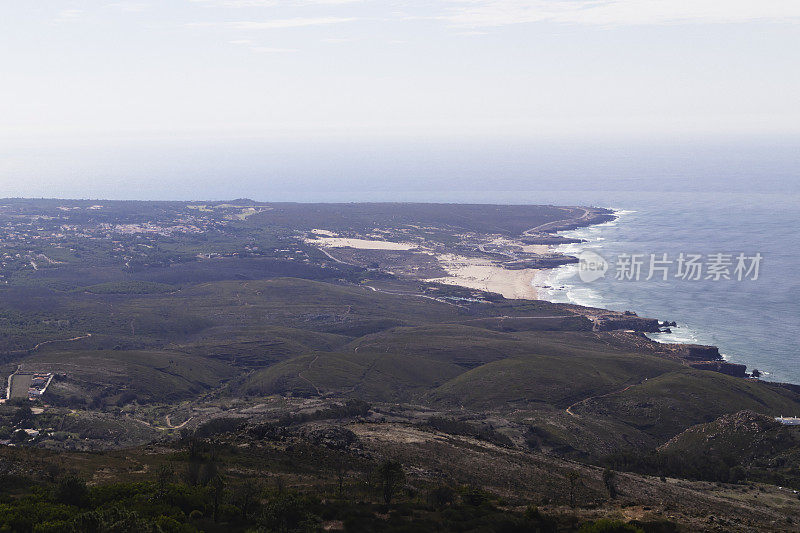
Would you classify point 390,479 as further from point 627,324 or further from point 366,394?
point 627,324

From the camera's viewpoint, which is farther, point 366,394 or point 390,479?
point 366,394

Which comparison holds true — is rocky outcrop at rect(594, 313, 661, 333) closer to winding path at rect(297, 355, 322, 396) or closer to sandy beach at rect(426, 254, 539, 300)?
sandy beach at rect(426, 254, 539, 300)

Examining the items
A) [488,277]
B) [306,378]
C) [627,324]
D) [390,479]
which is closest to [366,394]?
[306,378]

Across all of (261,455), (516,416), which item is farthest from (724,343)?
(261,455)

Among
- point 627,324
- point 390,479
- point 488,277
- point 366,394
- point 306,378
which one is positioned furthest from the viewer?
point 488,277

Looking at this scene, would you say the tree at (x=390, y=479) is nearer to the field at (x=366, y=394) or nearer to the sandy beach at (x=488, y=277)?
the field at (x=366, y=394)

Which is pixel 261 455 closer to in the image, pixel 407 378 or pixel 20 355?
pixel 407 378

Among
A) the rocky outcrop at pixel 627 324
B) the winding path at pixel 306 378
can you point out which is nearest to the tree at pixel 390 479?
the winding path at pixel 306 378
